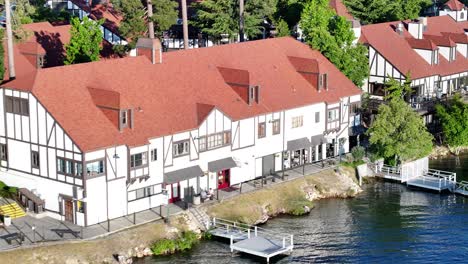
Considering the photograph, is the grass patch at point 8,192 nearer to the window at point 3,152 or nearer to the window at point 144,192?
the window at point 3,152

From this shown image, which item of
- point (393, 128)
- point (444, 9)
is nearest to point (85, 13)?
point (444, 9)

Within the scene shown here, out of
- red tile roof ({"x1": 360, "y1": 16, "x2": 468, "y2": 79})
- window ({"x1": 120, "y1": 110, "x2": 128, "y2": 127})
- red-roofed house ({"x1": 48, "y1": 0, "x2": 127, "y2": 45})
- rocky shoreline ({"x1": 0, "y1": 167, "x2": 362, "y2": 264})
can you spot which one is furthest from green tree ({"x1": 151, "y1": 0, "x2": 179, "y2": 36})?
window ({"x1": 120, "y1": 110, "x2": 128, "y2": 127})

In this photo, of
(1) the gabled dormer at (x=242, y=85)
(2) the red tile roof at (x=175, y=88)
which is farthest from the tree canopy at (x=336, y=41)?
(1) the gabled dormer at (x=242, y=85)

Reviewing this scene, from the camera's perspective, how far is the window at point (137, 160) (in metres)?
75.1

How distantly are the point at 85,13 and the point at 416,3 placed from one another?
4495 centimetres

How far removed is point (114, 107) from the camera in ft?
245

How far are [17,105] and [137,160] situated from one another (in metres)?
10.5

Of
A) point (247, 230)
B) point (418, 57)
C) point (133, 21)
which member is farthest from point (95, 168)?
point (418, 57)

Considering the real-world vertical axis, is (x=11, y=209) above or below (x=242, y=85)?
below

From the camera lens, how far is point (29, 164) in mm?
76500

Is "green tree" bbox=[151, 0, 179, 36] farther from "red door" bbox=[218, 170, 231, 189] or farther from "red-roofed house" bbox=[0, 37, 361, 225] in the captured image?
"red door" bbox=[218, 170, 231, 189]

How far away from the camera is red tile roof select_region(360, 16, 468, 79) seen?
107 metres

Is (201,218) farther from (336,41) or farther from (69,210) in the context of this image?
(336,41)

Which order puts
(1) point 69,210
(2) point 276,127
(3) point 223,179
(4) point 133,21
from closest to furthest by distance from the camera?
(1) point 69,210 < (3) point 223,179 < (2) point 276,127 < (4) point 133,21
